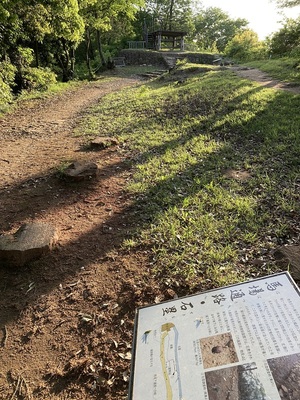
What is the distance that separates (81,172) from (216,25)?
154ft

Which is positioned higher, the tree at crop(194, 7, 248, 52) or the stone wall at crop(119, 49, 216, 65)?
the tree at crop(194, 7, 248, 52)

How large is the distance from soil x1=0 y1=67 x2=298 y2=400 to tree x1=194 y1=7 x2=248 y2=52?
4512 centimetres

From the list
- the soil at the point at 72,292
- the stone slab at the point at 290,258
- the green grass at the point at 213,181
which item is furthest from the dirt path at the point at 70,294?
the stone slab at the point at 290,258

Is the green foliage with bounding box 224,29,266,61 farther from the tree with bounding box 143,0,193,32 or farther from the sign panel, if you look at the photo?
the sign panel

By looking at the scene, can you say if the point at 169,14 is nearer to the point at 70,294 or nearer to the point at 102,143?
the point at 102,143

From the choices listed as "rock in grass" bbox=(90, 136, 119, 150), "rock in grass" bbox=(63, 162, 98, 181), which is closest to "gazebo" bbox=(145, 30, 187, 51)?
"rock in grass" bbox=(90, 136, 119, 150)

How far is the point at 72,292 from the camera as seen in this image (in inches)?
108

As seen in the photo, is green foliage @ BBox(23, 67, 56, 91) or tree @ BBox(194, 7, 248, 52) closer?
green foliage @ BBox(23, 67, 56, 91)

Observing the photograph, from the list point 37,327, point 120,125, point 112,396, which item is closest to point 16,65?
point 120,125

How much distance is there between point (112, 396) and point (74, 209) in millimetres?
2563

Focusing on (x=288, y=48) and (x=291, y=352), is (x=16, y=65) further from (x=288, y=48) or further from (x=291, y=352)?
(x=288, y=48)

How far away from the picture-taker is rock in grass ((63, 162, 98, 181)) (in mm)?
4586

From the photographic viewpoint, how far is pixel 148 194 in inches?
169

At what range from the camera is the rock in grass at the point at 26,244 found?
2941 millimetres
